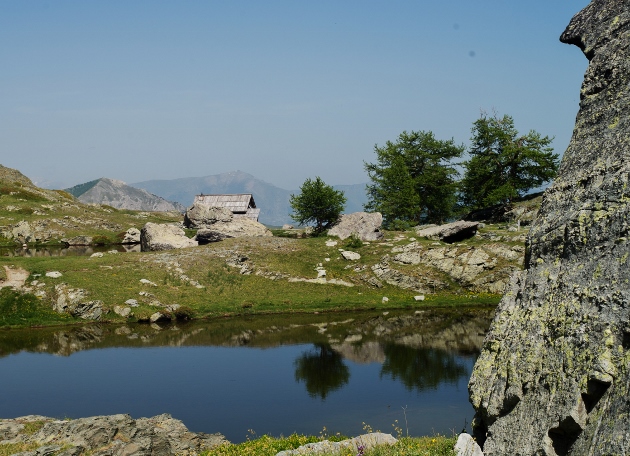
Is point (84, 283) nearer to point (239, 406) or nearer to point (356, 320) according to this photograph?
point (356, 320)

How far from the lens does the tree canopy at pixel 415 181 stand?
97.6 metres

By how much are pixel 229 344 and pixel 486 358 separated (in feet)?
119

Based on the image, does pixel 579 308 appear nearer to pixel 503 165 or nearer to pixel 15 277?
pixel 15 277

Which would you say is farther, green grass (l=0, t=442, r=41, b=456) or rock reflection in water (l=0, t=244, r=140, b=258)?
rock reflection in water (l=0, t=244, r=140, b=258)

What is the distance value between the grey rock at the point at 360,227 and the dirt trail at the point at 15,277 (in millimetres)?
41669

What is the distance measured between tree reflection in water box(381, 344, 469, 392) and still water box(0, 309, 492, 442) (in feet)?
0.25

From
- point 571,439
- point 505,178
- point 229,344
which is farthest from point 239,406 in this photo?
point 505,178

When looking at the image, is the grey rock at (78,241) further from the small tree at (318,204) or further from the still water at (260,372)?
the still water at (260,372)

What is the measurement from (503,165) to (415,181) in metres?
15.9

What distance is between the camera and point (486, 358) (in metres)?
13.0

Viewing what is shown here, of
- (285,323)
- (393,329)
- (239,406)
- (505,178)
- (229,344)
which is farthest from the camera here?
(505,178)

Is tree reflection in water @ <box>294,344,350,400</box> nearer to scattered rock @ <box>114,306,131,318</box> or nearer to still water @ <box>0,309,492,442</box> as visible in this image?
still water @ <box>0,309,492,442</box>

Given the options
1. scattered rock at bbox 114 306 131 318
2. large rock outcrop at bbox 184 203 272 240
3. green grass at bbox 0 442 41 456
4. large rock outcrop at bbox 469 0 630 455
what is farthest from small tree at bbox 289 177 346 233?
large rock outcrop at bbox 469 0 630 455

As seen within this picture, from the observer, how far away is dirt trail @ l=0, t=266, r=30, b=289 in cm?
5678
